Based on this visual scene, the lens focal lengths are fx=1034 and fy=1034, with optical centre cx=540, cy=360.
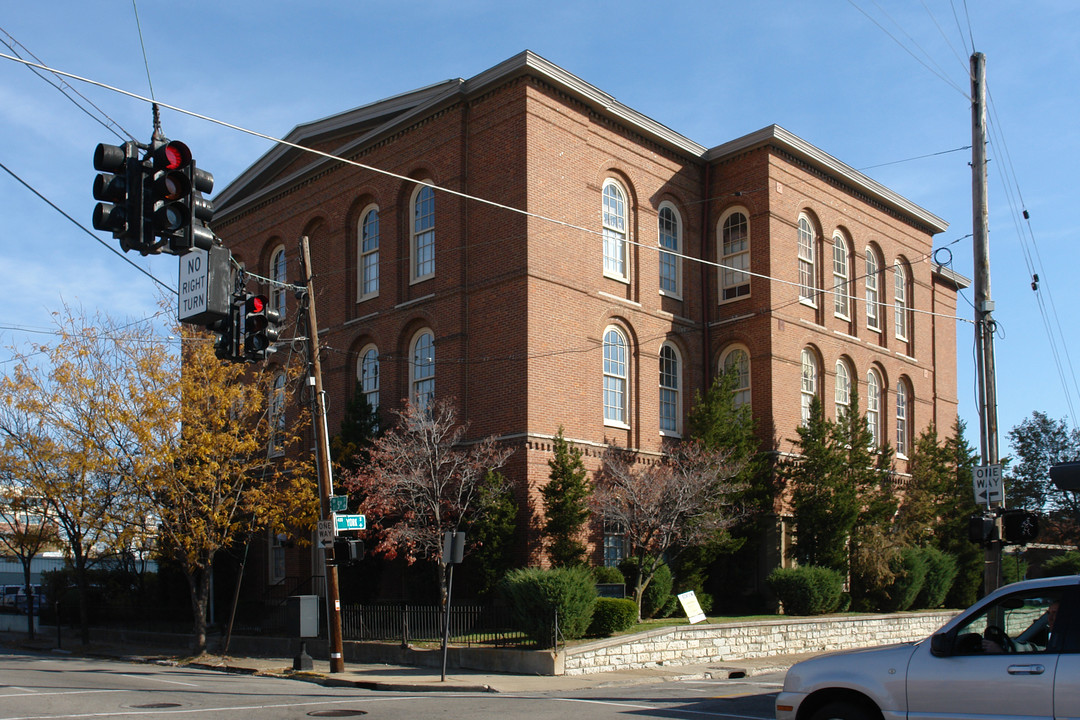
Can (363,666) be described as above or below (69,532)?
below

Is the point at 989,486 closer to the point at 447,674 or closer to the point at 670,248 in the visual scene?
the point at 447,674

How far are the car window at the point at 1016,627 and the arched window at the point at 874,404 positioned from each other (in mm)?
27453

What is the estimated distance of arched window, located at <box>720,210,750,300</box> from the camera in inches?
1213

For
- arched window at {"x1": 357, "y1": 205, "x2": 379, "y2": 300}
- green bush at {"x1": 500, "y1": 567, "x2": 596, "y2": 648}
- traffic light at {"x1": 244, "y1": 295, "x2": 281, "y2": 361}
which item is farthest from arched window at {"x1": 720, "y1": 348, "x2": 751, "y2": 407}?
traffic light at {"x1": 244, "y1": 295, "x2": 281, "y2": 361}

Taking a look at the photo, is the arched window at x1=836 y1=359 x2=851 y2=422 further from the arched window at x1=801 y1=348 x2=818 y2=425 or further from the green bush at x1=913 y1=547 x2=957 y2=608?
the green bush at x1=913 y1=547 x2=957 y2=608

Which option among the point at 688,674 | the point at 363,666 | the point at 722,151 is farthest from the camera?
the point at 722,151

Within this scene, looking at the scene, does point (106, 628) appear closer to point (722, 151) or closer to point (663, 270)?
point (663, 270)

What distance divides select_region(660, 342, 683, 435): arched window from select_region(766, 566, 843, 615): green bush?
17.0ft

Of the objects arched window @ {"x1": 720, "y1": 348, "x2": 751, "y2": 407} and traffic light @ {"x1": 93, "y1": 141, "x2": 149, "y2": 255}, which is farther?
arched window @ {"x1": 720, "y1": 348, "x2": 751, "y2": 407}

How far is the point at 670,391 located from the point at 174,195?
22.1 metres

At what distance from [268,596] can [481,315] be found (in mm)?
13242

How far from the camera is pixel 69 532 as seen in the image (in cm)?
2958

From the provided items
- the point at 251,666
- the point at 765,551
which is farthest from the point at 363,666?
the point at 765,551

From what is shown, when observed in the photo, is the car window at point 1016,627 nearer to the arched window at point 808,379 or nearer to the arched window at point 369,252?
the arched window at point 808,379
